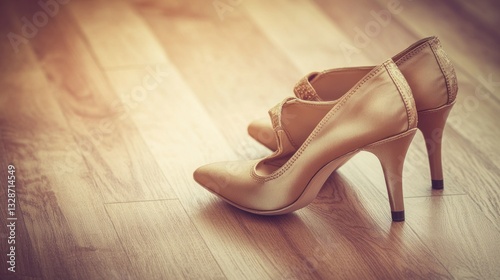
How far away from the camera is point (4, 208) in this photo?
134 cm

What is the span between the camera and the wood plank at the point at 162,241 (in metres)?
1.20

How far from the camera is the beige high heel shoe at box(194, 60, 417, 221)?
1269 mm

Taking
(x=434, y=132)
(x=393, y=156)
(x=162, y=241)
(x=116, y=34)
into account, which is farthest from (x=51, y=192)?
(x=116, y=34)

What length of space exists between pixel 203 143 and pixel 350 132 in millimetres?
456

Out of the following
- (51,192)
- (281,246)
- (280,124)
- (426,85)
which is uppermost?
(426,85)

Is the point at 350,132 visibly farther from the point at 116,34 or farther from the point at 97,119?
the point at 116,34

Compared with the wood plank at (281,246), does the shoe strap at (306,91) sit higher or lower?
higher

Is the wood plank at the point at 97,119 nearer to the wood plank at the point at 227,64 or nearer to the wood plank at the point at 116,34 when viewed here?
the wood plank at the point at 116,34

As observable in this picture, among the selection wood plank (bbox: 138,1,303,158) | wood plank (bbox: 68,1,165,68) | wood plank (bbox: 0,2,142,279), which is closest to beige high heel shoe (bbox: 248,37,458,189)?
wood plank (bbox: 138,1,303,158)

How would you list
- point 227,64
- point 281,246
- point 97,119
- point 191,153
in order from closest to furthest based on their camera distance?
point 281,246 < point 191,153 < point 97,119 < point 227,64

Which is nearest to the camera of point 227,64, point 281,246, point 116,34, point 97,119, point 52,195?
point 281,246

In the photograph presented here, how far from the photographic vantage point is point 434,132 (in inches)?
56.1

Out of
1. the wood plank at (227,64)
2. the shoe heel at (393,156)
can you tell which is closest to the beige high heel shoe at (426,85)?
the shoe heel at (393,156)

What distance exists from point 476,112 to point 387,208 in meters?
0.58
